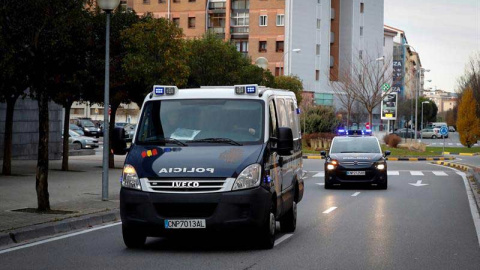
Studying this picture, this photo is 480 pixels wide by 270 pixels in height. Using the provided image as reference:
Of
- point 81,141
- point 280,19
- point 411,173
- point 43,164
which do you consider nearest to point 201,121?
point 43,164

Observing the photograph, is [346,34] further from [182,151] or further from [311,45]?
[182,151]

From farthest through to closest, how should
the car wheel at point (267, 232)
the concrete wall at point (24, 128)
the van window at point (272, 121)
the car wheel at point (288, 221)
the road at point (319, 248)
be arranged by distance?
the concrete wall at point (24, 128) < the car wheel at point (288, 221) < the van window at point (272, 121) < the car wheel at point (267, 232) < the road at point (319, 248)

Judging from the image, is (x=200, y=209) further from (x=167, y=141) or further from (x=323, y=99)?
(x=323, y=99)

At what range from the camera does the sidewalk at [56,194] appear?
46.8 ft

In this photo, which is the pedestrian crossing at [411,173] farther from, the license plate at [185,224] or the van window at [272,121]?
the license plate at [185,224]

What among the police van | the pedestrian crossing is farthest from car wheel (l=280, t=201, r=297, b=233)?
the pedestrian crossing

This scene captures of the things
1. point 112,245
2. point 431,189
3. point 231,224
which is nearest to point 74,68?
point 112,245

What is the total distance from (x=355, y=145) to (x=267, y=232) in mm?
15721

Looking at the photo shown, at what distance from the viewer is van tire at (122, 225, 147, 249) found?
11.2 m

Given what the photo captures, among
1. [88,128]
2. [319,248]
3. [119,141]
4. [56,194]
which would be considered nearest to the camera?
[319,248]

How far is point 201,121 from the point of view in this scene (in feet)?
39.1

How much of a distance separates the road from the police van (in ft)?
1.42

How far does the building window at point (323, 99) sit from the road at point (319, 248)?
75.4 meters

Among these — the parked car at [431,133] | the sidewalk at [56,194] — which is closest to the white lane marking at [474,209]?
the sidewalk at [56,194]
